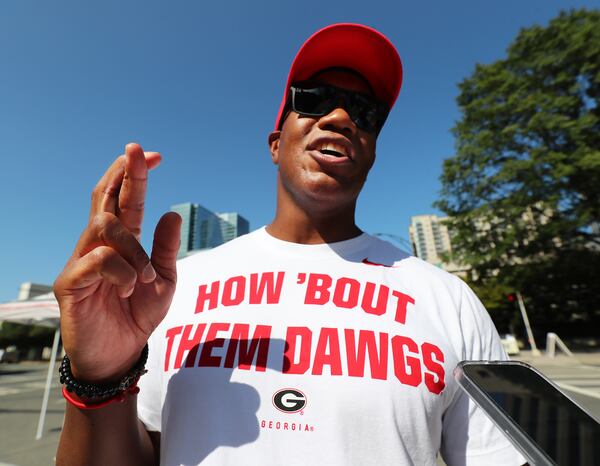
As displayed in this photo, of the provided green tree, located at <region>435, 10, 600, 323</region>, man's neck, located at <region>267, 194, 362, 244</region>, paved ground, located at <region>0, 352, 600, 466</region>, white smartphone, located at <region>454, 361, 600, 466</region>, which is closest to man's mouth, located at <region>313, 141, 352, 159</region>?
man's neck, located at <region>267, 194, 362, 244</region>

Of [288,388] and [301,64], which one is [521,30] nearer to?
[301,64]

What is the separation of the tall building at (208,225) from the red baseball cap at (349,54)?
99843 millimetres

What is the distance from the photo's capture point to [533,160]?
42.3 ft

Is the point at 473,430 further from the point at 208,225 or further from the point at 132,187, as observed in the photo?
the point at 208,225

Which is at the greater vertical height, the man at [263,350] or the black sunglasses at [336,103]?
the black sunglasses at [336,103]

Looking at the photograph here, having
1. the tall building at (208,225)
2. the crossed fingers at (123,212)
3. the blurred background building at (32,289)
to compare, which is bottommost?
the crossed fingers at (123,212)

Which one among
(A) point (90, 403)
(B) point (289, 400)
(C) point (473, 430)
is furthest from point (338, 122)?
(A) point (90, 403)

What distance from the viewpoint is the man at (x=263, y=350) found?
0.96 meters

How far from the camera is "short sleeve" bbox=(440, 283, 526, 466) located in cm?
108

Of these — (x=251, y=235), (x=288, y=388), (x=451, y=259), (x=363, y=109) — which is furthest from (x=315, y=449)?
(x=451, y=259)

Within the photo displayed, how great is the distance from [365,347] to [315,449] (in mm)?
344

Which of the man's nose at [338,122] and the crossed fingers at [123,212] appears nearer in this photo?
the crossed fingers at [123,212]

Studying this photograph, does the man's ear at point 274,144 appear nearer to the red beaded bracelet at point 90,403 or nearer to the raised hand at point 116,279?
the raised hand at point 116,279

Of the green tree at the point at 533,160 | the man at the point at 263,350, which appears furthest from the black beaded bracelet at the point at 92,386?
the green tree at the point at 533,160
